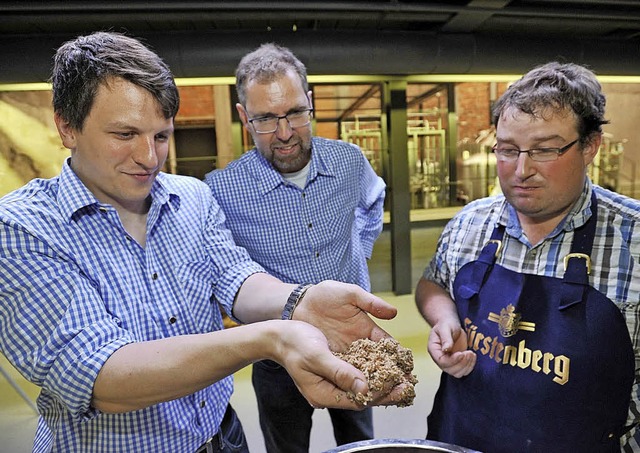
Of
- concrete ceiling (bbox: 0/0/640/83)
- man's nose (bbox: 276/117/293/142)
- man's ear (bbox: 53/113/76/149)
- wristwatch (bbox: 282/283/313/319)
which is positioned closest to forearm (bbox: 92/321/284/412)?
wristwatch (bbox: 282/283/313/319)

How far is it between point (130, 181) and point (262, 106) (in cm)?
87

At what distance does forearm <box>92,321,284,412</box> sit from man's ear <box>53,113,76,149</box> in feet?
1.69

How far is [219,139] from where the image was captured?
498 centimetres

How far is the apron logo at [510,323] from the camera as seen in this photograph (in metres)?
1.42

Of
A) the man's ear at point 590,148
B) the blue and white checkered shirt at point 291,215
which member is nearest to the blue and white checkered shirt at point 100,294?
the blue and white checkered shirt at point 291,215

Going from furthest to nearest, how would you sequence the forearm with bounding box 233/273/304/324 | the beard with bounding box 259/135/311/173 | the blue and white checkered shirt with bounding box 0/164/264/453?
the beard with bounding box 259/135/311/173 < the forearm with bounding box 233/273/304/324 < the blue and white checkered shirt with bounding box 0/164/264/453

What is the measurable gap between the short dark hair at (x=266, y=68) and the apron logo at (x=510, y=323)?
1192 mm

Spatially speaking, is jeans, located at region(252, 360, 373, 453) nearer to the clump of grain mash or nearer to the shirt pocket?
the shirt pocket

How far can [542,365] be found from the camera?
1363 millimetres

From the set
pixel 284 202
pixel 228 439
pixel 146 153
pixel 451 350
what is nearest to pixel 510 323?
pixel 451 350

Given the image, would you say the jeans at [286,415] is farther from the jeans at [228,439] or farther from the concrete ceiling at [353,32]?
the concrete ceiling at [353,32]

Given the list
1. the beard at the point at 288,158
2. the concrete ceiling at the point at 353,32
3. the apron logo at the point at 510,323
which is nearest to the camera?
the apron logo at the point at 510,323

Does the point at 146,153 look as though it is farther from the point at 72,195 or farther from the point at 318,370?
the point at 318,370

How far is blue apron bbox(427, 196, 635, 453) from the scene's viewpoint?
1.29 metres
